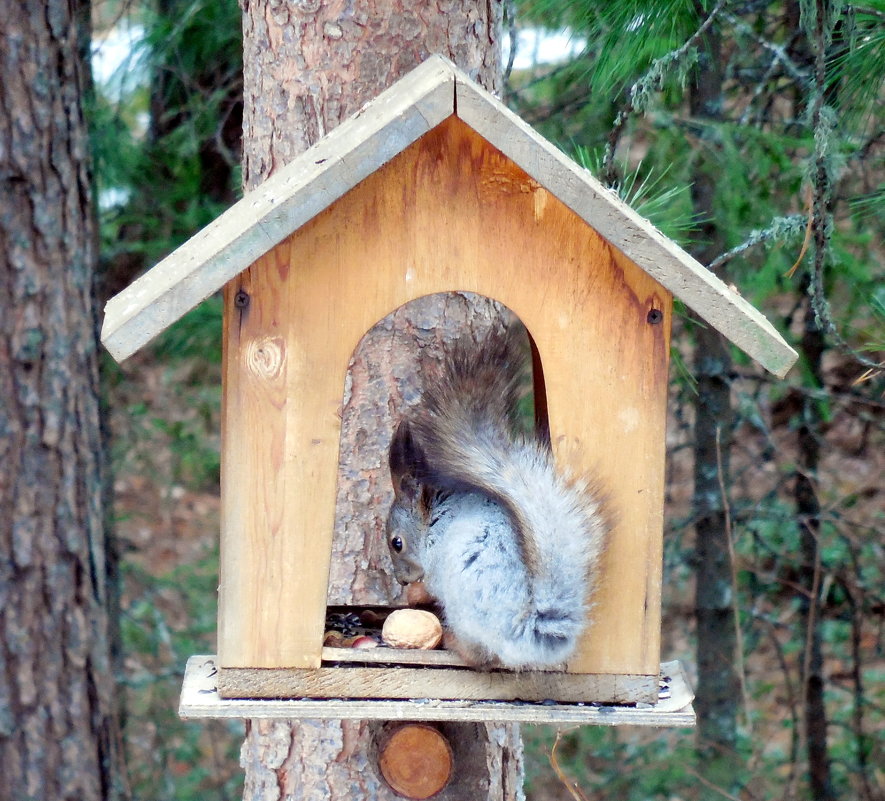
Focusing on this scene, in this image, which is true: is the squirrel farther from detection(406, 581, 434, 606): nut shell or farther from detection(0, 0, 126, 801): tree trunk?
detection(0, 0, 126, 801): tree trunk

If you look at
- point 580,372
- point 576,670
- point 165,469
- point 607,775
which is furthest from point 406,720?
point 165,469

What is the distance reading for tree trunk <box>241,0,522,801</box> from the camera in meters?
1.80

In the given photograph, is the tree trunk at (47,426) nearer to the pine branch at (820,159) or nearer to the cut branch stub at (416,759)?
the cut branch stub at (416,759)

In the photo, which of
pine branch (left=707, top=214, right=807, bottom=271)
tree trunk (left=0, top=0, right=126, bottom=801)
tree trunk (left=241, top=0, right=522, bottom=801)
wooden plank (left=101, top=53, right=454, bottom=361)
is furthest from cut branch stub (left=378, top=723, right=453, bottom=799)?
tree trunk (left=0, top=0, right=126, bottom=801)

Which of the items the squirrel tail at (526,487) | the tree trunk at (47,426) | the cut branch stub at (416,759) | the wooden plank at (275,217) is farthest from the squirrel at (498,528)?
the tree trunk at (47,426)

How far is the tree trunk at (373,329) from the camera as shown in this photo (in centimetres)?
180

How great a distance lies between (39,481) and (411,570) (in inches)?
53.6

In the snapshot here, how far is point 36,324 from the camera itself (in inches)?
104

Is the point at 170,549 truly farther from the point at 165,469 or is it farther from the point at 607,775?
the point at 607,775

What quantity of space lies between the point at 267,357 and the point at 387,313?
6.2 inches

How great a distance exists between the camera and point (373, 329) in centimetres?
184

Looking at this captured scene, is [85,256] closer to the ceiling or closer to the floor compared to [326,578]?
closer to the ceiling

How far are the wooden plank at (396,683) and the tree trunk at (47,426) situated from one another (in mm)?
1451

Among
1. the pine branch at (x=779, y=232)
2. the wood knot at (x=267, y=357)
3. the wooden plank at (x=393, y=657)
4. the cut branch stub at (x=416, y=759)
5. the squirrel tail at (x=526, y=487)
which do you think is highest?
the pine branch at (x=779, y=232)
